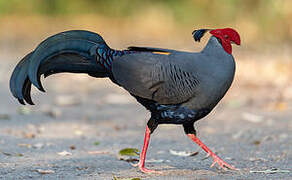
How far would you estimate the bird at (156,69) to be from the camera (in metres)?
4.04

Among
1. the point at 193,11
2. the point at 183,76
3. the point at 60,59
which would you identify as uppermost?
the point at 193,11

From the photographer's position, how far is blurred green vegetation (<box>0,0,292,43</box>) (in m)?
13.6

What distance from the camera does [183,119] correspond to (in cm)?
416

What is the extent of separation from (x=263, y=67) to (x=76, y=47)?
714 cm

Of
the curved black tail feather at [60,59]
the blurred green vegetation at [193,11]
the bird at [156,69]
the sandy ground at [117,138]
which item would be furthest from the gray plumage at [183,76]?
the blurred green vegetation at [193,11]

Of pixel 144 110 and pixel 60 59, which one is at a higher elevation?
pixel 60 59

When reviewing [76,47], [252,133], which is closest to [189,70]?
[76,47]

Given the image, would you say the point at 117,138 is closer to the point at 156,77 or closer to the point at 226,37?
the point at 156,77

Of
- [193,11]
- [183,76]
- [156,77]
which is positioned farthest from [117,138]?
[193,11]

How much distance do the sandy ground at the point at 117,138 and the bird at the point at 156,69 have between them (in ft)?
1.22

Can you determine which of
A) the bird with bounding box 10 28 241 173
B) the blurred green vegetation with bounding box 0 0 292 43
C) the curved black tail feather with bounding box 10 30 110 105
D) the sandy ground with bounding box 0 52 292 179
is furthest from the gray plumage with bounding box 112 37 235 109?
the blurred green vegetation with bounding box 0 0 292 43

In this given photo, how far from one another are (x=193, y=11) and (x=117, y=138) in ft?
43.5

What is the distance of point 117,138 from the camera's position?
6.24 meters

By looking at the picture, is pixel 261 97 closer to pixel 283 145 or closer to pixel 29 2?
pixel 283 145
